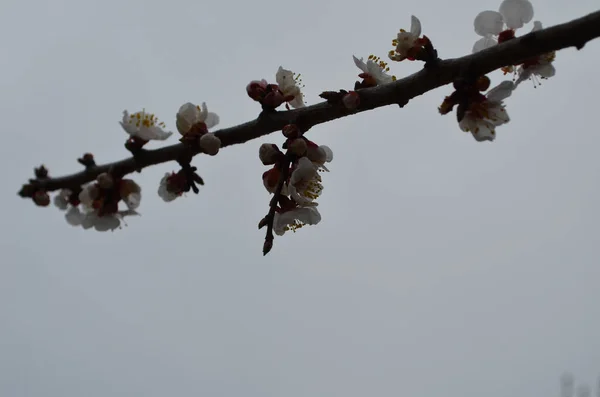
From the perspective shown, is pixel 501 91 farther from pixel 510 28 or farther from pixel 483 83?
pixel 510 28

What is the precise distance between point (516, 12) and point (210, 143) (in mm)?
1216

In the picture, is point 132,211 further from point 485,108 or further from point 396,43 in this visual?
point 485,108

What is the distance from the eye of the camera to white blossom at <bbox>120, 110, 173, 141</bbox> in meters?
1.86

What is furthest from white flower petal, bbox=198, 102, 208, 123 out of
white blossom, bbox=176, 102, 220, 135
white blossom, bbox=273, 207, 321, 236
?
white blossom, bbox=273, 207, 321, 236

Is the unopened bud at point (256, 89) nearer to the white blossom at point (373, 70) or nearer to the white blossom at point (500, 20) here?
the white blossom at point (373, 70)

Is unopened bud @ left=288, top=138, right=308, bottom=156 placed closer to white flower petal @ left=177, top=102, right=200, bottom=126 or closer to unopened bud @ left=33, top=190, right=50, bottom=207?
white flower petal @ left=177, top=102, right=200, bottom=126

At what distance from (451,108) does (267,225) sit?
27.7 inches

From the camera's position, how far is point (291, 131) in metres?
1.76

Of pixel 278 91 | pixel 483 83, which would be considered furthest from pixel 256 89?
pixel 483 83

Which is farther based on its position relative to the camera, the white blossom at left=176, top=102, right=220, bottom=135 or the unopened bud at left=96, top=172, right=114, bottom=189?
the white blossom at left=176, top=102, right=220, bottom=135

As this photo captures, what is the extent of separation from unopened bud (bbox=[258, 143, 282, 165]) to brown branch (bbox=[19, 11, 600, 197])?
0.06 meters

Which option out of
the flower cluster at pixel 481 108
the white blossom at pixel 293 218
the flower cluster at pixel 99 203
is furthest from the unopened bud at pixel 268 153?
the flower cluster at pixel 481 108

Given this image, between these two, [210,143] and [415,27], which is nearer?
[210,143]

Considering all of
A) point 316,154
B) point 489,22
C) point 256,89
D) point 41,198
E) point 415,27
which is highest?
point 489,22
